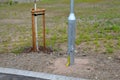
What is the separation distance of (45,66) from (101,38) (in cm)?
270

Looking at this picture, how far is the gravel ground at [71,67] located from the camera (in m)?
4.11

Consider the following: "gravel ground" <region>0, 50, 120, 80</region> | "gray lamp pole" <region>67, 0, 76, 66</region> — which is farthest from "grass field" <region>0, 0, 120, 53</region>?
"gray lamp pole" <region>67, 0, 76, 66</region>

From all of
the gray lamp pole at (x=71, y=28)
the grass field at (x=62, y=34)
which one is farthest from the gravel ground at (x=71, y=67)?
the grass field at (x=62, y=34)

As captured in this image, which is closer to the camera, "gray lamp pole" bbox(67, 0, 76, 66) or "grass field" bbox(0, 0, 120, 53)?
"gray lamp pole" bbox(67, 0, 76, 66)

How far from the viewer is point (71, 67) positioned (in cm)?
439

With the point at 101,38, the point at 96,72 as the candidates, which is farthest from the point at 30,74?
the point at 101,38

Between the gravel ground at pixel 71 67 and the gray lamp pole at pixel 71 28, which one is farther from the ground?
the gray lamp pole at pixel 71 28

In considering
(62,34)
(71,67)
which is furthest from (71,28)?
(62,34)

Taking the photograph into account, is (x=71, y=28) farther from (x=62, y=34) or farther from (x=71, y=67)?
(x=62, y=34)

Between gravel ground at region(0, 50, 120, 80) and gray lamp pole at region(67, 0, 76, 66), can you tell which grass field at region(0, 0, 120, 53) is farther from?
gray lamp pole at region(67, 0, 76, 66)

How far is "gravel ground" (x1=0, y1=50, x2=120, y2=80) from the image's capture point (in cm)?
411

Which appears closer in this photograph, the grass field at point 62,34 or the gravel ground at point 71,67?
the gravel ground at point 71,67

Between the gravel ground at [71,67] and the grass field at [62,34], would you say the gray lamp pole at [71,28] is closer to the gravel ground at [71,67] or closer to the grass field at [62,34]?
the gravel ground at [71,67]

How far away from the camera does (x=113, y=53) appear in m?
5.33
